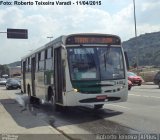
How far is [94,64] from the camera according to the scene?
16594mm

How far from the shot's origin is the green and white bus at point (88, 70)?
16281 mm

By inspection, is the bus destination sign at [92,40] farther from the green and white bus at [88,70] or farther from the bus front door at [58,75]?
the bus front door at [58,75]

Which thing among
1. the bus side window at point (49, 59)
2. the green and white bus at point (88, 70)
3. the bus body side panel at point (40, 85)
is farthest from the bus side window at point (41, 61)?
the green and white bus at point (88, 70)

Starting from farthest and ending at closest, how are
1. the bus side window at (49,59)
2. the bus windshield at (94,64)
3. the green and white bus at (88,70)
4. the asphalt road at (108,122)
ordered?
the bus side window at (49,59) < the bus windshield at (94,64) < the green and white bus at (88,70) < the asphalt road at (108,122)

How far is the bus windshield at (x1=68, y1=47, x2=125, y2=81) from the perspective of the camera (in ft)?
54.1

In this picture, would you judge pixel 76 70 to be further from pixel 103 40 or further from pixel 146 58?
pixel 146 58

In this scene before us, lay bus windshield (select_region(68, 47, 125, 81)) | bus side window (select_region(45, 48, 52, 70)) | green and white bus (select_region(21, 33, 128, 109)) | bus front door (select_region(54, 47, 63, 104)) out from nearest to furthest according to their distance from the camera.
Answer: green and white bus (select_region(21, 33, 128, 109)) → bus windshield (select_region(68, 47, 125, 81)) → bus front door (select_region(54, 47, 63, 104)) → bus side window (select_region(45, 48, 52, 70))

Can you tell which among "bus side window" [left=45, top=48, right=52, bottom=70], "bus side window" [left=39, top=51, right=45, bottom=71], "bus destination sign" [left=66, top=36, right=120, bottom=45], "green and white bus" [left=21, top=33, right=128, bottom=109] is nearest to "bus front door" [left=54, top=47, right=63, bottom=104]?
"green and white bus" [left=21, top=33, right=128, bottom=109]

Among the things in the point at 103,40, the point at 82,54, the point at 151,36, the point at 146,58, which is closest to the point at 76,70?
the point at 82,54

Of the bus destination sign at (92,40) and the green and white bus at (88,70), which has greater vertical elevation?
the bus destination sign at (92,40)

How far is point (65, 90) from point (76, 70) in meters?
0.84

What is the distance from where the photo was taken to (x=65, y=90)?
16391mm

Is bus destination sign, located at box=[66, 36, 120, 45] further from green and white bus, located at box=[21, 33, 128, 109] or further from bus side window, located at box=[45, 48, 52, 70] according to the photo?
bus side window, located at box=[45, 48, 52, 70]

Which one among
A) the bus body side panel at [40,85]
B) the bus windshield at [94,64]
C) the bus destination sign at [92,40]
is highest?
the bus destination sign at [92,40]
